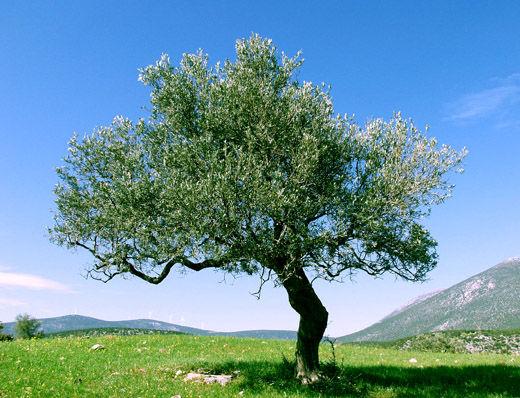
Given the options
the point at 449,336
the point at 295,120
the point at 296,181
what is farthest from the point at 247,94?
the point at 449,336

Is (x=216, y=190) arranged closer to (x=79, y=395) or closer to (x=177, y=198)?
(x=177, y=198)

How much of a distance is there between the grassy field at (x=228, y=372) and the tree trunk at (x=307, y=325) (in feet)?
2.51

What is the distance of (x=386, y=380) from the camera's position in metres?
24.5

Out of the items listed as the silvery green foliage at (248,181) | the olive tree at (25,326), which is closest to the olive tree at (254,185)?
the silvery green foliage at (248,181)

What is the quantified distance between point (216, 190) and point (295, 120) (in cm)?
540

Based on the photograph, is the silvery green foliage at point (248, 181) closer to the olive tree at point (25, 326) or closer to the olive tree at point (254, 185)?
the olive tree at point (254, 185)

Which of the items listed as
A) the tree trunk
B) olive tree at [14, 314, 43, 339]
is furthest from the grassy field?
olive tree at [14, 314, 43, 339]

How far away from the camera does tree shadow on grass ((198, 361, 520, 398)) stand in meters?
21.7

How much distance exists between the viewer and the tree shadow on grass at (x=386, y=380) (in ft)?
71.1

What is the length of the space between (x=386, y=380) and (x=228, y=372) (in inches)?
319

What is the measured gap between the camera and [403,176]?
72.9 ft

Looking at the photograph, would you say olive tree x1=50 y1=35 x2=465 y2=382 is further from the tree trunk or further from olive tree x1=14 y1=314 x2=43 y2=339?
olive tree x1=14 y1=314 x2=43 y2=339

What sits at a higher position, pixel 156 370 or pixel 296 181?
pixel 296 181

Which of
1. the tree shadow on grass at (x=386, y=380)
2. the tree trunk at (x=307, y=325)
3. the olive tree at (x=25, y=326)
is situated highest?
the olive tree at (x=25, y=326)
